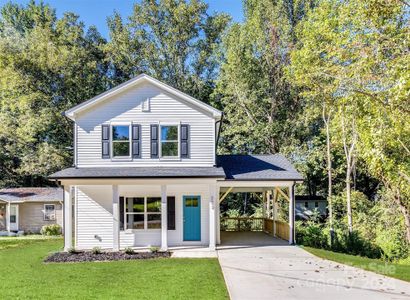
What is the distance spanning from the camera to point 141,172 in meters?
15.4

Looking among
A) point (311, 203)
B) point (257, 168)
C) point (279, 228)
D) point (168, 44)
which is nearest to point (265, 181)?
point (257, 168)

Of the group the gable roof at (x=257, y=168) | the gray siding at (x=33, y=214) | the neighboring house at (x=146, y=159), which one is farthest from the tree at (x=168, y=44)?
the neighboring house at (x=146, y=159)

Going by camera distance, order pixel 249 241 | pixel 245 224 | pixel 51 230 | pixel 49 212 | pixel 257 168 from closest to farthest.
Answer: pixel 257 168
pixel 249 241
pixel 245 224
pixel 51 230
pixel 49 212

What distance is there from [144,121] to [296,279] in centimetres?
931

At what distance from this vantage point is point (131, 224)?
1661cm

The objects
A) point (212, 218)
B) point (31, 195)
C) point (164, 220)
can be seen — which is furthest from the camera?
point (31, 195)

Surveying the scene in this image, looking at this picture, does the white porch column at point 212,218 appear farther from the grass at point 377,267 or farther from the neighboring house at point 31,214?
the neighboring house at point 31,214

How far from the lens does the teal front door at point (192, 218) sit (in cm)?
1658

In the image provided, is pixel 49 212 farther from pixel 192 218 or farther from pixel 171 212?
pixel 192 218

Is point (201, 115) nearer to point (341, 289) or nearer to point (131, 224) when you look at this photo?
point (131, 224)

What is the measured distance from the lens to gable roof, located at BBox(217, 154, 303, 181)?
16.2 meters

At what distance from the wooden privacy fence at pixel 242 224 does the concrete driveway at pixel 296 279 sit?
880cm

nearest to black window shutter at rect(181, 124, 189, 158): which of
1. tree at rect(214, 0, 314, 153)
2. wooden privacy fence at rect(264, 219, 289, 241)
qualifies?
wooden privacy fence at rect(264, 219, 289, 241)

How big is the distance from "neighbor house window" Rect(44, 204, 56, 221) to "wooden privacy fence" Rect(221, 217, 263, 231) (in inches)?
465
